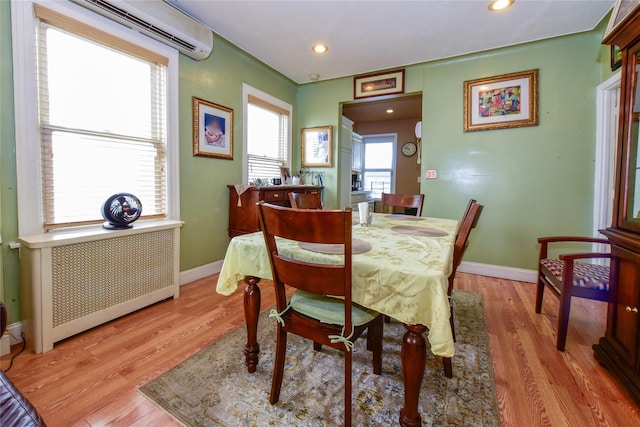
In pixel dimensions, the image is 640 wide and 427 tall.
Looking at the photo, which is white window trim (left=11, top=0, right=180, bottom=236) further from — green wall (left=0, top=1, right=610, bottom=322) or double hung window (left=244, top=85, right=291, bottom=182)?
double hung window (left=244, top=85, right=291, bottom=182)

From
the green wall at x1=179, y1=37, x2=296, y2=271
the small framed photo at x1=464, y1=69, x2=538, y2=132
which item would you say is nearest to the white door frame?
the small framed photo at x1=464, y1=69, x2=538, y2=132

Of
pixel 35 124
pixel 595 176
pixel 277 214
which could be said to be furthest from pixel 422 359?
pixel 595 176

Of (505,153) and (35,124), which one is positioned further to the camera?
(505,153)

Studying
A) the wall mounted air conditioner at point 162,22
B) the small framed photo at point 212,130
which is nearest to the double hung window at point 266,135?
the small framed photo at point 212,130

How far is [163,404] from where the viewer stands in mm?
1236

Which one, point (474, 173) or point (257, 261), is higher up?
point (474, 173)

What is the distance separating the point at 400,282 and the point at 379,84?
3.24 metres

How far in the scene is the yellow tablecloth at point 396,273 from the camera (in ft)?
2.97

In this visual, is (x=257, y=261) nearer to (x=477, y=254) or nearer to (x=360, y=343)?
(x=360, y=343)

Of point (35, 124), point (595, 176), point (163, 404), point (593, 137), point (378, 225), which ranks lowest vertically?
point (163, 404)

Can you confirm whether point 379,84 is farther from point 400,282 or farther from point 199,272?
point 400,282

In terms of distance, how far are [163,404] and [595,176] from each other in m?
3.81

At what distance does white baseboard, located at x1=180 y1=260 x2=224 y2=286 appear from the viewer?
269cm

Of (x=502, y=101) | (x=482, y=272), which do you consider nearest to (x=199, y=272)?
(x=482, y=272)
